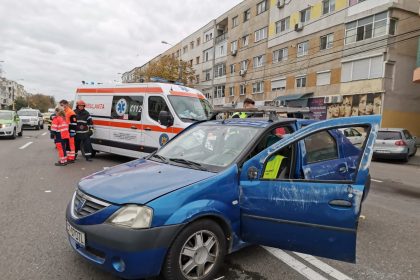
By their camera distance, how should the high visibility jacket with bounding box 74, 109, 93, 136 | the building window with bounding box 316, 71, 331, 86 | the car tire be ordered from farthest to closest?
the building window with bounding box 316, 71, 331, 86, the high visibility jacket with bounding box 74, 109, 93, 136, the car tire

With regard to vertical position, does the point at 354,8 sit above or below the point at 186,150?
above

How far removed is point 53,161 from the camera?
10.2m

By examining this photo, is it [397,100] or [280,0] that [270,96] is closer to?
[280,0]

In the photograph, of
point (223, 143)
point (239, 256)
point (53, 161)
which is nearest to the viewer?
point (239, 256)

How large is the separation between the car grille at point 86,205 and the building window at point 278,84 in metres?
29.4

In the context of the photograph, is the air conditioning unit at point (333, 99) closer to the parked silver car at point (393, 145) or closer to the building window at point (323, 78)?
the building window at point (323, 78)

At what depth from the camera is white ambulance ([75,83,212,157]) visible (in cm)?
858

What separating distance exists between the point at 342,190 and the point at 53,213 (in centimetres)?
410

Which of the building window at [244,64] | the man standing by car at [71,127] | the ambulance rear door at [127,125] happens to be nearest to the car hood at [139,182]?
the ambulance rear door at [127,125]

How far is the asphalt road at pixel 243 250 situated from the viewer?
10.8 feet

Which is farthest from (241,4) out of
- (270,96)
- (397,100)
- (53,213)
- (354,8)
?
(53,213)

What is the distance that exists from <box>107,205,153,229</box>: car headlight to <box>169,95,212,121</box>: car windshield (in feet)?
18.9

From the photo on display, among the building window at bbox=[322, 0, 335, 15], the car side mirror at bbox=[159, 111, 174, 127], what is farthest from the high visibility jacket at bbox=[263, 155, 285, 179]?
the building window at bbox=[322, 0, 335, 15]

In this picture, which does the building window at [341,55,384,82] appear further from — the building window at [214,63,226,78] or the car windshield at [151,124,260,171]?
the car windshield at [151,124,260,171]
